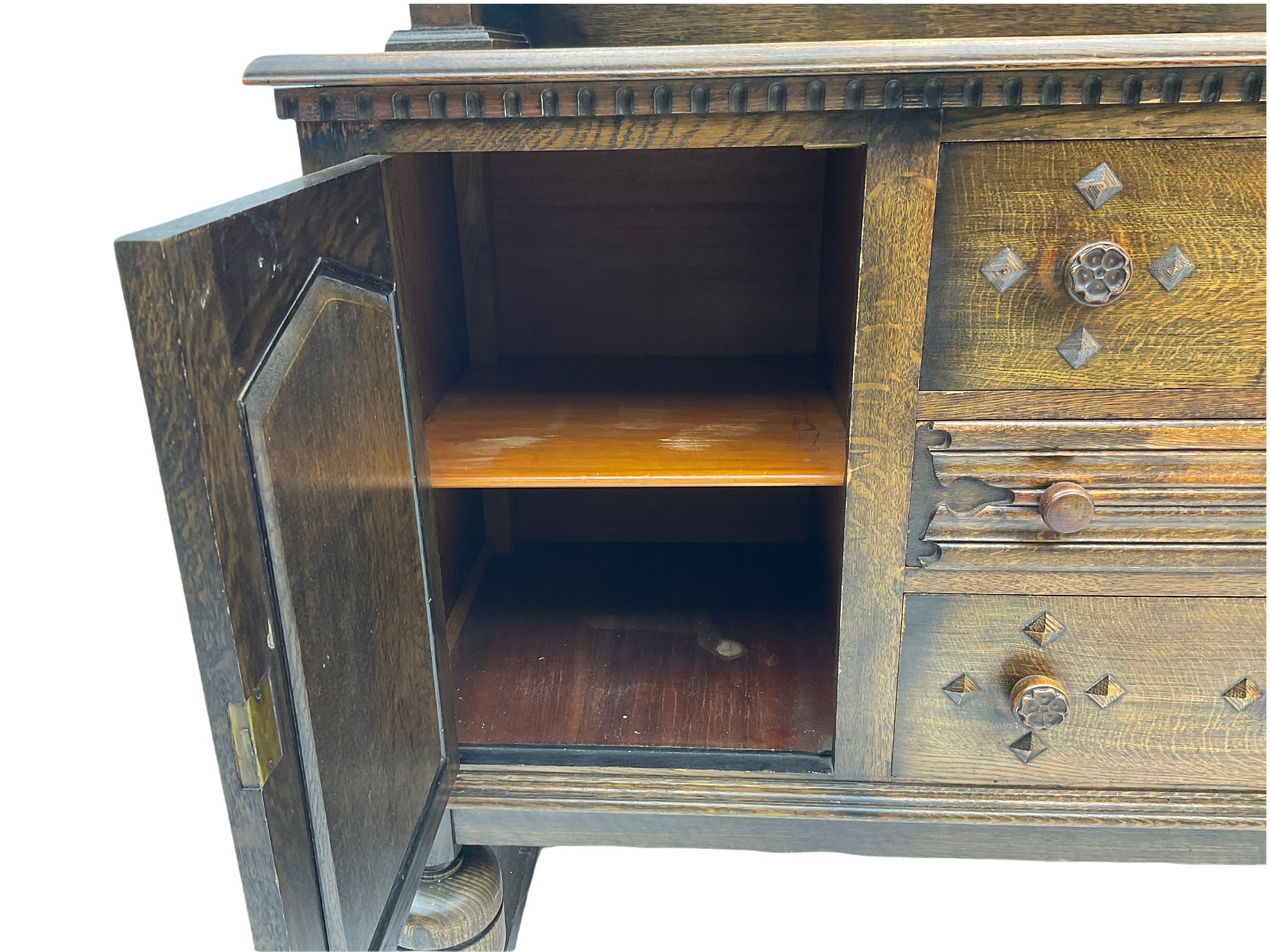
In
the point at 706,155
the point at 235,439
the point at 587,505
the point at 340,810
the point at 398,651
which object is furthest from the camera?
the point at 587,505

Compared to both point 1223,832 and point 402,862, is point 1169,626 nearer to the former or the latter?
point 1223,832

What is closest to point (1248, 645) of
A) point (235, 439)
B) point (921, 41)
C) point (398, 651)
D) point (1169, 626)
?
point (1169, 626)

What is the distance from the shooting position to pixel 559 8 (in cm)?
107

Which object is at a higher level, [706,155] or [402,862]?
[706,155]

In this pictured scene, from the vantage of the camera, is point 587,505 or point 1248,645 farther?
point 587,505

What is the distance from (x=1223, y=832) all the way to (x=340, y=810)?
80 centimetres

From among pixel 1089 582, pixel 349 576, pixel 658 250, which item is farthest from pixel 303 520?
pixel 658 250

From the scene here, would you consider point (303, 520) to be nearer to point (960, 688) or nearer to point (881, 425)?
point (881, 425)

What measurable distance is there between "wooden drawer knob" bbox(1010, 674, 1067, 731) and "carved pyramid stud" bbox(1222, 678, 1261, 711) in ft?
0.49

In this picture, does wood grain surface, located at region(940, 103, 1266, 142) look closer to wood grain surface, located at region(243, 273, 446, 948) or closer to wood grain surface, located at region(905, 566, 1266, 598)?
wood grain surface, located at region(905, 566, 1266, 598)

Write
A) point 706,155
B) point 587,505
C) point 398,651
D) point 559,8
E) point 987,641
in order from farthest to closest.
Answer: point 587,505 → point 706,155 → point 559,8 → point 987,641 → point 398,651

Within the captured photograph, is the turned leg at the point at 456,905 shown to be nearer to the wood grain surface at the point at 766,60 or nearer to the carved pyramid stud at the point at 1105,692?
the carved pyramid stud at the point at 1105,692

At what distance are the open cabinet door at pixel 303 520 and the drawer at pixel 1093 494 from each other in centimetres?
45

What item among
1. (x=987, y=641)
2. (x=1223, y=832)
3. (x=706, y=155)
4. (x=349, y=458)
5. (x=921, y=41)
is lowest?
(x=1223, y=832)
